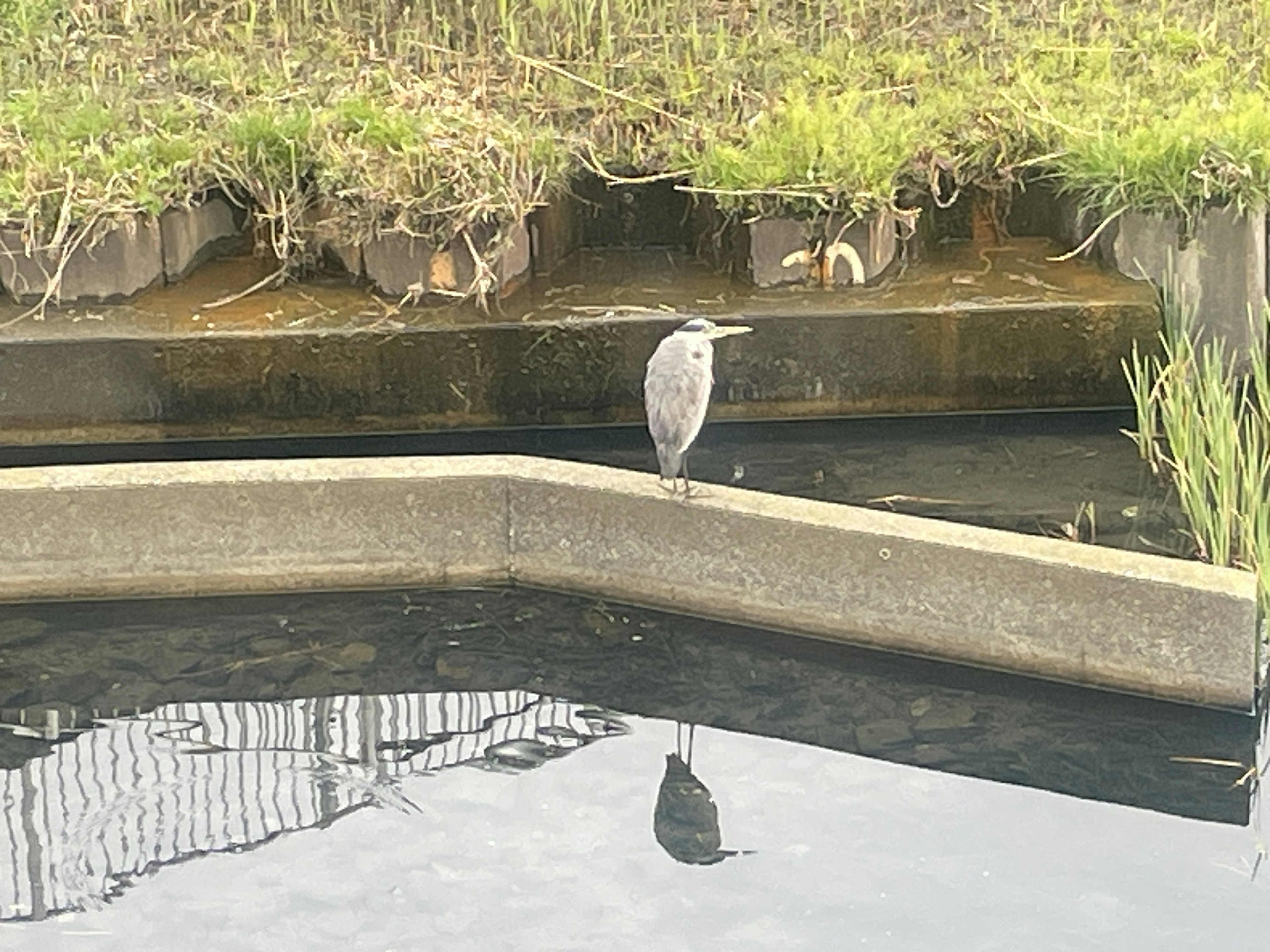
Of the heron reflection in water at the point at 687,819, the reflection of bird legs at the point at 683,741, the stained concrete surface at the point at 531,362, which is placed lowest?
the heron reflection in water at the point at 687,819

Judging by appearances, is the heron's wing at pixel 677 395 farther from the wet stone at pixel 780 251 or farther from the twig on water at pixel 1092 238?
the twig on water at pixel 1092 238

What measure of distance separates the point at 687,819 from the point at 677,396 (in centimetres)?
122

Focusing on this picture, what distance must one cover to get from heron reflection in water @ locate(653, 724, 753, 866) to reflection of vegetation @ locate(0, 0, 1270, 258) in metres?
2.33

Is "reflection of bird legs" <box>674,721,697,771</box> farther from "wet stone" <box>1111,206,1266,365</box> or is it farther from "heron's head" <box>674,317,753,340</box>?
"wet stone" <box>1111,206,1266,365</box>

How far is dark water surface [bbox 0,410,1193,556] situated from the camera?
5.50 meters

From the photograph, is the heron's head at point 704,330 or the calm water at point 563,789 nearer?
the calm water at point 563,789

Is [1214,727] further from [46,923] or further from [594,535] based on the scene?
[46,923]

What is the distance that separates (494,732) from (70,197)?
99.9 inches

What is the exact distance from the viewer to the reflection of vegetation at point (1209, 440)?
4.62 metres

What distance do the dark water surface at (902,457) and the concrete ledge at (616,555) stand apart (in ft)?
2.72

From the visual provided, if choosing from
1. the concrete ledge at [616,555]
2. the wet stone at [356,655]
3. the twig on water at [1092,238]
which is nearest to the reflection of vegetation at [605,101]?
the twig on water at [1092,238]

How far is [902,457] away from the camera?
5863 mm

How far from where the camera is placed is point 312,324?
19.8ft

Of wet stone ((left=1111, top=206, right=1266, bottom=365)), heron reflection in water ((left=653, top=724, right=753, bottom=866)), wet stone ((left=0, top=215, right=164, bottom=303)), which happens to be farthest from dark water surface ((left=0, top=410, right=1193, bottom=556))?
heron reflection in water ((left=653, top=724, right=753, bottom=866))
